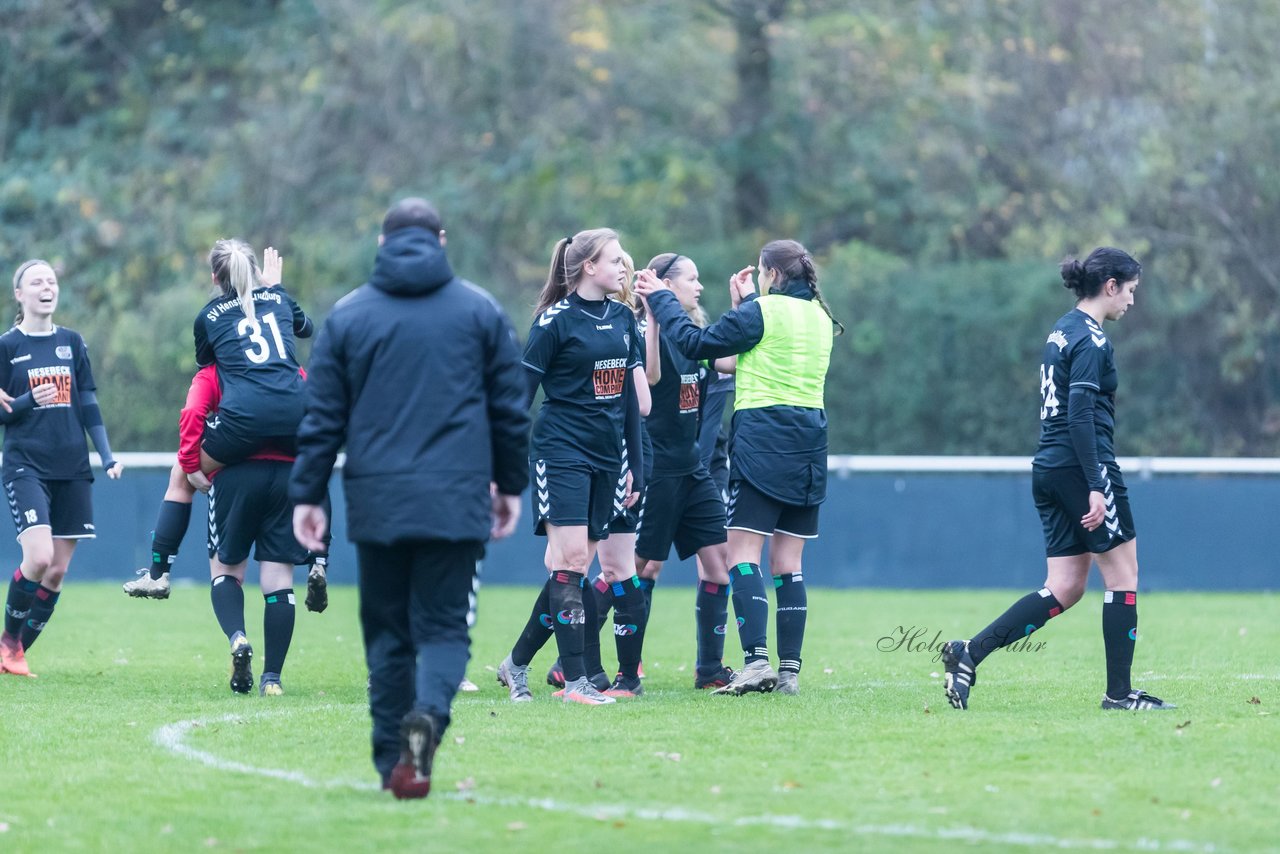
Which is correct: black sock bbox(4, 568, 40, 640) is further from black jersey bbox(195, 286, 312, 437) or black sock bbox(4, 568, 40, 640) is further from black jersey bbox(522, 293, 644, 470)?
black jersey bbox(522, 293, 644, 470)

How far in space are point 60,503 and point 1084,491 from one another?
17.9ft

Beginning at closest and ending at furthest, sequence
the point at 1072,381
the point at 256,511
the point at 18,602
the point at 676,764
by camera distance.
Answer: the point at 676,764
the point at 1072,381
the point at 256,511
the point at 18,602

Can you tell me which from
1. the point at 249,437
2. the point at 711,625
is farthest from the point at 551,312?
the point at 711,625

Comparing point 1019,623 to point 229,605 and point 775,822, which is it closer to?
point 775,822

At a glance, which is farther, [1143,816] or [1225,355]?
[1225,355]

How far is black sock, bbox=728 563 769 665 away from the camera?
8.60 m

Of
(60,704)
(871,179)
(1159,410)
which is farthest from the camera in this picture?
(871,179)

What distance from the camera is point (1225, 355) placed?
22.2m

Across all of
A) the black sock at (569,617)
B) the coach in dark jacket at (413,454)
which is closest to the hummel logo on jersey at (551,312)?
the black sock at (569,617)

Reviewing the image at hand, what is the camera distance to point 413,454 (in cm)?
578

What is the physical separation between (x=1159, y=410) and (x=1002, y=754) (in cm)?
1618

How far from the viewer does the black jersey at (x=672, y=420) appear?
9.23 meters

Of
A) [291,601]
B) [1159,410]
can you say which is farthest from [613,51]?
[291,601]

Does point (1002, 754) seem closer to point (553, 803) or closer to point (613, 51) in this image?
point (553, 803)
